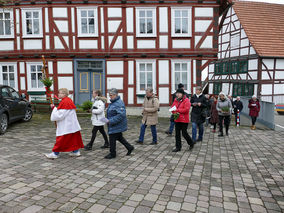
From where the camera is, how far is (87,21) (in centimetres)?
1413

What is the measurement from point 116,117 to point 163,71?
9.45 m

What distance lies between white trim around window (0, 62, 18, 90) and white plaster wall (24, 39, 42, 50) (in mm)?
1501

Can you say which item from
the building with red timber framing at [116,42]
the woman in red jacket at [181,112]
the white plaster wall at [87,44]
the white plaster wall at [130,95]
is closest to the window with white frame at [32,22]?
the building with red timber framing at [116,42]

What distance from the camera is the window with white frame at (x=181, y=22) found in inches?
555

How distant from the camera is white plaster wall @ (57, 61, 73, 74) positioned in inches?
565

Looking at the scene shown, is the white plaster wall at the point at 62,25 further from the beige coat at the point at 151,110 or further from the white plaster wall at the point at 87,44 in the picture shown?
the beige coat at the point at 151,110

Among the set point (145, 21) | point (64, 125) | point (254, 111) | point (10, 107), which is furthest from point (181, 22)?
point (64, 125)

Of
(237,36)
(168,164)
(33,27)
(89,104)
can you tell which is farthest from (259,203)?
(237,36)

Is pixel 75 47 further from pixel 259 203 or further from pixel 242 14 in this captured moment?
pixel 242 14

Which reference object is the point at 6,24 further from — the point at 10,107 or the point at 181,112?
the point at 181,112

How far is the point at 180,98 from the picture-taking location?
6309 millimetres

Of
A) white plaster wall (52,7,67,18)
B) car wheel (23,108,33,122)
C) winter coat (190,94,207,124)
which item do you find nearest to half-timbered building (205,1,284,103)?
white plaster wall (52,7,67,18)

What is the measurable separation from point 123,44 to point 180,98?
8872 mm

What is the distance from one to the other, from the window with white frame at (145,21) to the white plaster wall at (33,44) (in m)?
5.79
